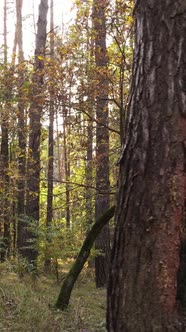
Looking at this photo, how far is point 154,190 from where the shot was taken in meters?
2.45

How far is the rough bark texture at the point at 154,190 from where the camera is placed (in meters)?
2.38

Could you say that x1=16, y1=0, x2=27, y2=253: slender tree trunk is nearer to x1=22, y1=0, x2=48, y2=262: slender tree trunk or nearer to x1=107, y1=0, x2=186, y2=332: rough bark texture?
x1=22, y1=0, x2=48, y2=262: slender tree trunk

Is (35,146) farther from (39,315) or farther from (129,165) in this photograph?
(129,165)

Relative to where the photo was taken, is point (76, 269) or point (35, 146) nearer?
point (76, 269)

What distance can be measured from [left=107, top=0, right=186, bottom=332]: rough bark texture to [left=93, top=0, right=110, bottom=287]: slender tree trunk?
3.67 meters

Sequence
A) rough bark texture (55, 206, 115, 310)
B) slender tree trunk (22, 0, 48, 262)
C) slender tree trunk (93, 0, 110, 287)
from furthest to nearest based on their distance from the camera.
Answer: slender tree trunk (22, 0, 48, 262) → slender tree trunk (93, 0, 110, 287) → rough bark texture (55, 206, 115, 310)

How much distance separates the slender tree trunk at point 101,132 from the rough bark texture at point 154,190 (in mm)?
3673

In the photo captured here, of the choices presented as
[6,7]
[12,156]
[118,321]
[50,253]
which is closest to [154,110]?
[118,321]

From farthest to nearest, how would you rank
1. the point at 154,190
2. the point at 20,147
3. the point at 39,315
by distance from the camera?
the point at 20,147
the point at 39,315
the point at 154,190

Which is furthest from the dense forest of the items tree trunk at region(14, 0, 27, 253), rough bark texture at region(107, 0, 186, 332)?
tree trunk at region(14, 0, 27, 253)

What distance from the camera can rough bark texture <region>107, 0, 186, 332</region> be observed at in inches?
93.6

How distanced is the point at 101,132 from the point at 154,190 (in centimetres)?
672

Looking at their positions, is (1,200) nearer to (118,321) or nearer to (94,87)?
(94,87)

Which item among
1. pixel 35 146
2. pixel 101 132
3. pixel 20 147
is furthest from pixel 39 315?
pixel 20 147
